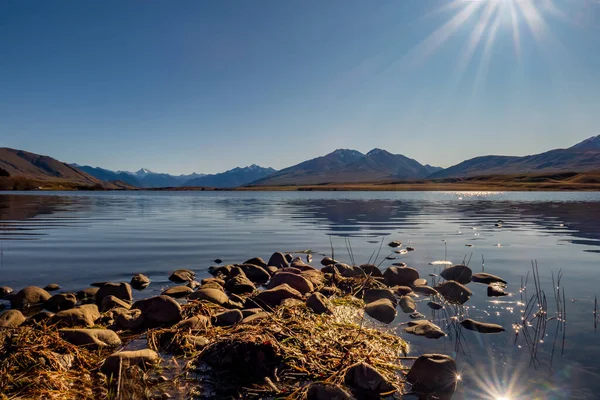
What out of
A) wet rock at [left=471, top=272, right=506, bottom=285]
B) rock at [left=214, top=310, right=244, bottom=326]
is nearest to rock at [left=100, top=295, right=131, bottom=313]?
rock at [left=214, top=310, right=244, bottom=326]

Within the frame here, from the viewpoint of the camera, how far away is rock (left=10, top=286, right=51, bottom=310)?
422 inches

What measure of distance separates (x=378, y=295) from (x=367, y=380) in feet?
19.4

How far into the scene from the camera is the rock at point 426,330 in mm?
8636

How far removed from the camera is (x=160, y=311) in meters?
9.16

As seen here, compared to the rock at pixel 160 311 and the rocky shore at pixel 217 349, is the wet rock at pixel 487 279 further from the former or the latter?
the rock at pixel 160 311

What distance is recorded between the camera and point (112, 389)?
5.60m

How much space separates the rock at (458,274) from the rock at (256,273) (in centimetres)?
712

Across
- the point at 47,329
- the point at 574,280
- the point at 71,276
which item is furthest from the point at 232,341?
the point at 574,280

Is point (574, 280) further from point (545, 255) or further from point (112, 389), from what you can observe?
point (112, 389)

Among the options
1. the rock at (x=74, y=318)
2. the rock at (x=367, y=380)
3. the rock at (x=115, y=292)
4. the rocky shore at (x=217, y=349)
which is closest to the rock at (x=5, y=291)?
the rocky shore at (x=217, y=349)

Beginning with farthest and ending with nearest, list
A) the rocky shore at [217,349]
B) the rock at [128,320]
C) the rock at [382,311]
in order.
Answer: the rock at [382,311]
the rock at [128,320]
the rocky shore at [217,349]

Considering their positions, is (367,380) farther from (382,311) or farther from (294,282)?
(294,282)

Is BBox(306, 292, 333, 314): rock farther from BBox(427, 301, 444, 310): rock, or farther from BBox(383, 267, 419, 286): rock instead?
BBox(383, 267, 419, 286): rock

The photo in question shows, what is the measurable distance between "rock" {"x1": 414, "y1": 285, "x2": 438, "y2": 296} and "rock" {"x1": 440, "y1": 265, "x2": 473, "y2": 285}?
2.21 meters
